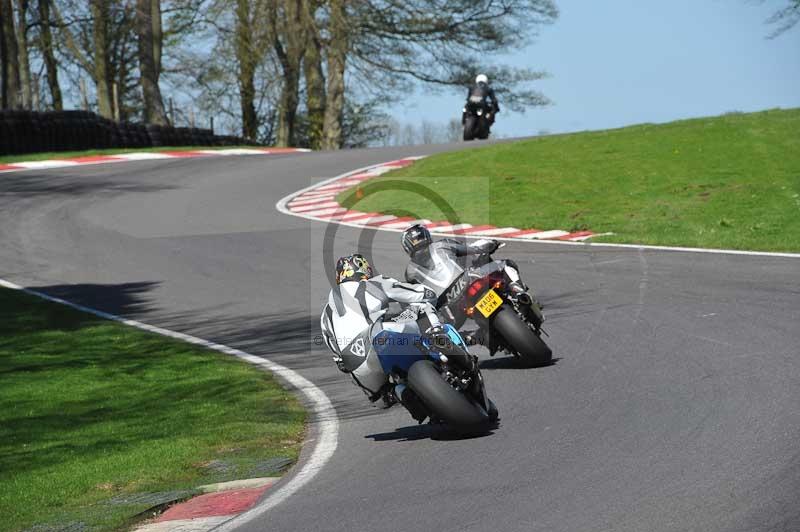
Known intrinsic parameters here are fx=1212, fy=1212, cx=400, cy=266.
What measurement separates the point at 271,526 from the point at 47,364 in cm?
618

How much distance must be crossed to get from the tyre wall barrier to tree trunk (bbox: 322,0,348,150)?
392 inches

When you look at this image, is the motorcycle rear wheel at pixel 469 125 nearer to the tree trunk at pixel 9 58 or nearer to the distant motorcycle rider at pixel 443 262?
the tree trunk at pixel 9 58

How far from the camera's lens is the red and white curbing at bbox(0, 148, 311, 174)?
26000mm

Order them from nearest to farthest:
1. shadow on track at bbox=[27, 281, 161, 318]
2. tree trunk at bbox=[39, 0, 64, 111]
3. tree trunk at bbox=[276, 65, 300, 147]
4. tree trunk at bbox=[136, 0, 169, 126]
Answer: shadow on track at bbox=[27, 281, 161, 318]
tree trunk at bbox=[136, 0, 169, 126]
tree trunk at bbox=[276, 65, 300, 147]
tree trunk at bbox=[39, 0, 64, 111]

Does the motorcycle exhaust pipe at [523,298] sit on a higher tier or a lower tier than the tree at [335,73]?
lower

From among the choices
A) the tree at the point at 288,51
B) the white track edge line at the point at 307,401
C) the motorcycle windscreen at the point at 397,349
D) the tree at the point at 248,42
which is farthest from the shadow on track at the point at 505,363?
the tree at the point at 248,42

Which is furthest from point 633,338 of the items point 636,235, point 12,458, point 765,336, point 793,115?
point 793,115

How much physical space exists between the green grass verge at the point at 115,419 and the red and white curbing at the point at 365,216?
6.43m

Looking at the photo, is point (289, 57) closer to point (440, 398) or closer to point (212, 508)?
point (440, 398)

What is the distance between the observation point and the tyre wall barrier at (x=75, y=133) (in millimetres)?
27641

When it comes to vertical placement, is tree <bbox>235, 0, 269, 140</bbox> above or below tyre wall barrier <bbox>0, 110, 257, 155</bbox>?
above

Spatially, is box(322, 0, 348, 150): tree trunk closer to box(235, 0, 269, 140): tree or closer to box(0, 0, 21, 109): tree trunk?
box(235, 0, 269, 140): tree

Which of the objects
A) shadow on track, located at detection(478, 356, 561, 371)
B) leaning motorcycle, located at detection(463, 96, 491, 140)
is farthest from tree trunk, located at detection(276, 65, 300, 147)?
shadow on track, located at detection(478, 356, 561, 371)

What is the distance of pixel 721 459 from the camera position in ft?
21.2
